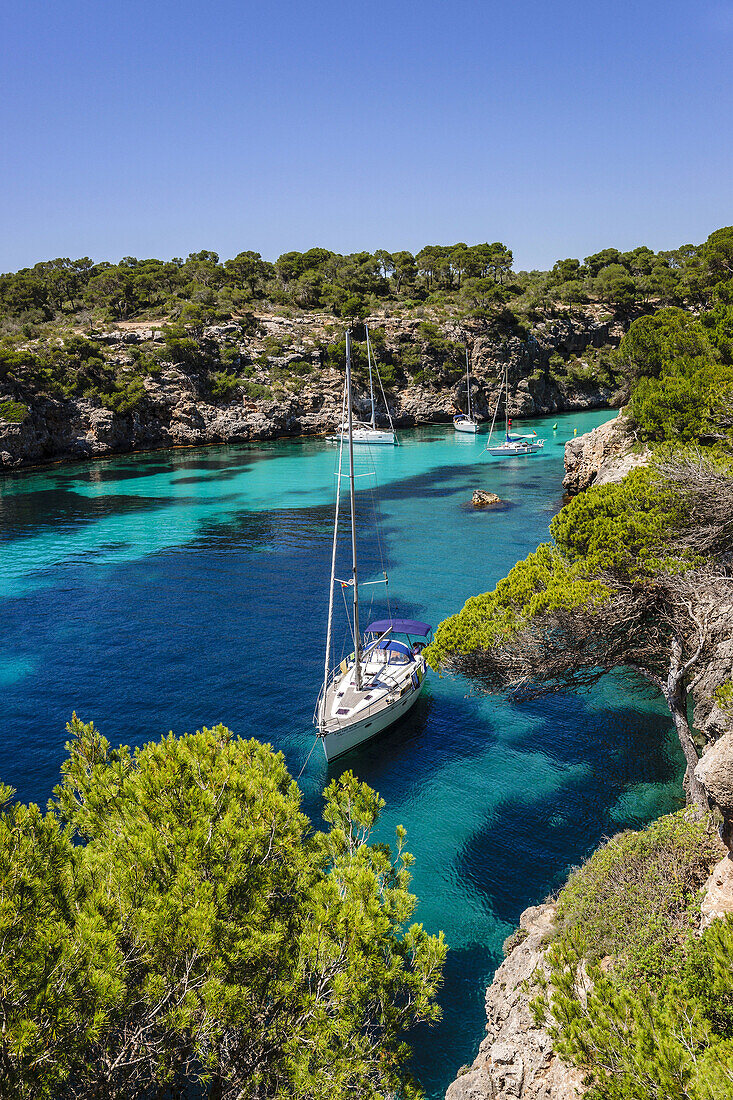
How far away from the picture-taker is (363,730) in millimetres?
19391

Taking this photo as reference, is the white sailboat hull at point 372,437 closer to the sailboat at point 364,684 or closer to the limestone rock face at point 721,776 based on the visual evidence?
the sailboat at point 364,684

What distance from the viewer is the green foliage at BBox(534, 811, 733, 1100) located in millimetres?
4977

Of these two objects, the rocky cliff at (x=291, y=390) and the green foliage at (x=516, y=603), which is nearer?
the green foliage at (x=516, y=603)

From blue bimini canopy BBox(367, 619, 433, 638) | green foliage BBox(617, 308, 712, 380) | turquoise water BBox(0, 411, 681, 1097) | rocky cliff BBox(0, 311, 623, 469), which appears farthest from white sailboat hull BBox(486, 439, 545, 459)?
blue bimini canopy BBox(367, 619, 433, 638)

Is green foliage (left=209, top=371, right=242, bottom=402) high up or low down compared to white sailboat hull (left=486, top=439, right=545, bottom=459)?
up

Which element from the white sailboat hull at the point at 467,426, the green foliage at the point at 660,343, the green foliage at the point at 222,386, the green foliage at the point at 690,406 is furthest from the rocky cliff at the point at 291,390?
the green foliage at the point at 690,406

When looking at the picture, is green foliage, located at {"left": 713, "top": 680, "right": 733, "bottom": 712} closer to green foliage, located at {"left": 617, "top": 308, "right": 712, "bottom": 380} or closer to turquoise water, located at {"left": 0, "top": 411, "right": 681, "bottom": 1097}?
turquoise water, located at {"left": 0, "top": 411, "right": 681, "bottom": 1097}

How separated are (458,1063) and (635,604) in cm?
950

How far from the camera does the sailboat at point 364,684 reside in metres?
18.8

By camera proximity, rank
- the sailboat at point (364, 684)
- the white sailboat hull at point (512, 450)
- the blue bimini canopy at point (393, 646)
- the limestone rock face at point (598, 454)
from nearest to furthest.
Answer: the sailboat at point (364, 684)
the blue bimini canopy at point (393, 646)
the limestone rock face at point (598, 454)
the white sailboat hull at point (512, 450)

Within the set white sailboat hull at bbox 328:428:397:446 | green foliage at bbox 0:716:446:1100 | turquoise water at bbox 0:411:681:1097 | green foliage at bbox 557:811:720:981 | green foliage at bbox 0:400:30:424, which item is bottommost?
turquoise water at bbox 0:411:681:1097

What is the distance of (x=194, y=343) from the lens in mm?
83000

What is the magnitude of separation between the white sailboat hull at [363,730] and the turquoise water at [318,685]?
47cm

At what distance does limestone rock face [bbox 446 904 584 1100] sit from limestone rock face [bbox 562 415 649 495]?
24279 millimetres
